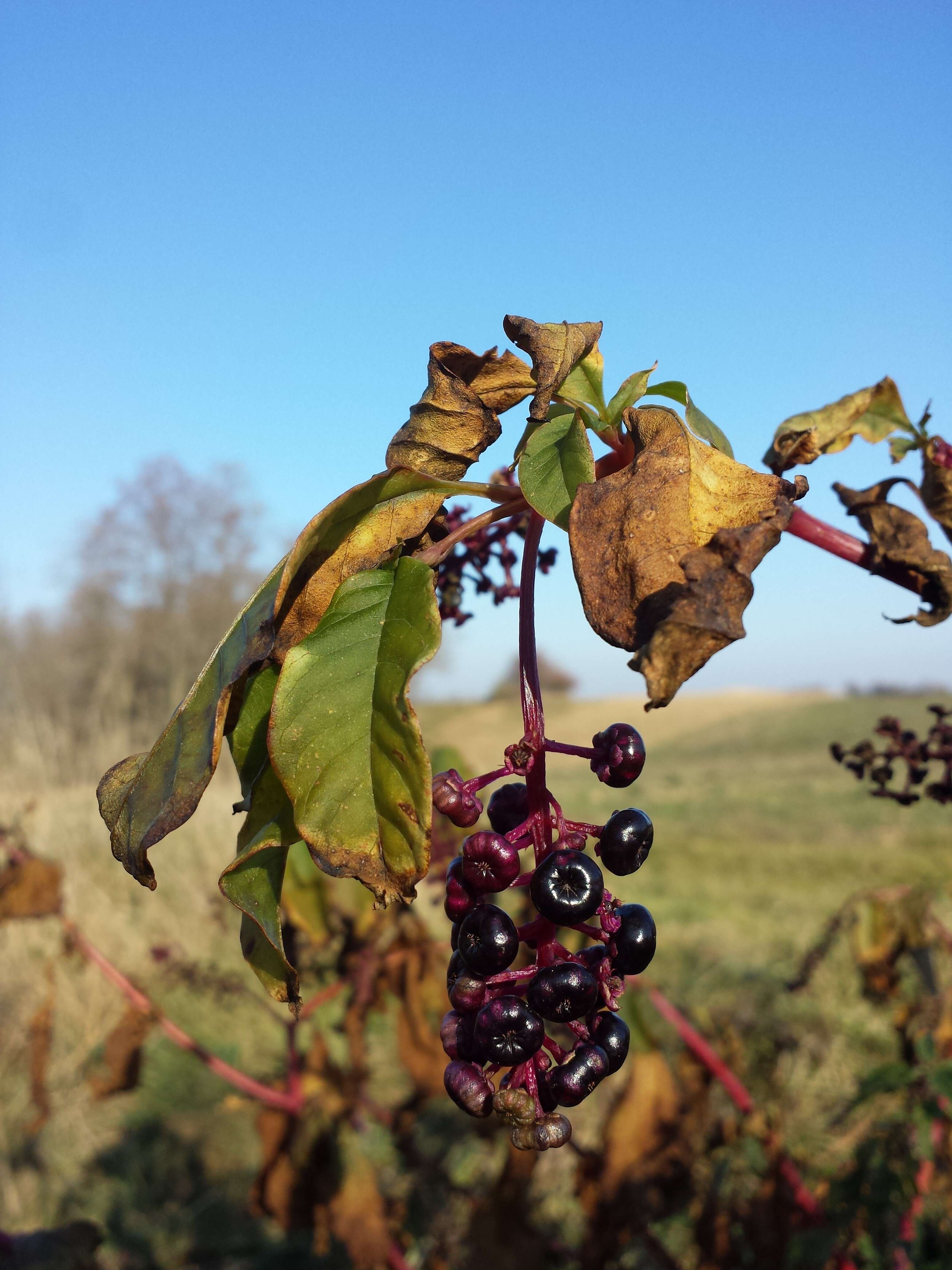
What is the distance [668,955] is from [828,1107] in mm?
2078

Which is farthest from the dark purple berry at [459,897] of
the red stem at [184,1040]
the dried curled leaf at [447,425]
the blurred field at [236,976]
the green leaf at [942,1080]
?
the red stem at [184,1040]

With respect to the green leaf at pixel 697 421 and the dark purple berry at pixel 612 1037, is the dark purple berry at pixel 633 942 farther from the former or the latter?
the green leaf at pixel 697 421

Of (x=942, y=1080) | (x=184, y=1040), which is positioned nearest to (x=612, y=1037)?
(x=942, y=1080)

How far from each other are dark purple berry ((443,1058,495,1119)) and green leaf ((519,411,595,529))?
0.30 meters

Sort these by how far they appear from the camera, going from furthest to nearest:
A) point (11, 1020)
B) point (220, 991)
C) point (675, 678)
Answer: point (11, 1020) < point (220, 991) < point (675, 678)

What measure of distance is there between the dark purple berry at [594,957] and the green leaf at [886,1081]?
1.08 m

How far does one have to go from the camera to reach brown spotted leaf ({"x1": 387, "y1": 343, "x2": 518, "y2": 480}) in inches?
22.6

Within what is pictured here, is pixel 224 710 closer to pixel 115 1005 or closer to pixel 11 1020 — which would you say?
pixel 11 1020

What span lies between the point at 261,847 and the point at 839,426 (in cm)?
64

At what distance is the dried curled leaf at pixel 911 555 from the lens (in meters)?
0.73

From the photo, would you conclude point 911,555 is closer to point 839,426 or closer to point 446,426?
point 839,426

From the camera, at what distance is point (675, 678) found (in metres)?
0.43

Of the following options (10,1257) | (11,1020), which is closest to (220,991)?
(10,1257)

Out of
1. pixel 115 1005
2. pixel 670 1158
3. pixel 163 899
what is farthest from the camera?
pixel 163 899
